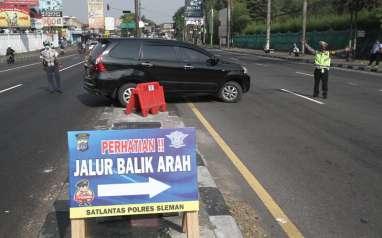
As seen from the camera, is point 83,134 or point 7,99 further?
point 7,99

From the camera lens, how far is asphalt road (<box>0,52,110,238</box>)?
17.0 feet

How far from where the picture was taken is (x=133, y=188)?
411cm

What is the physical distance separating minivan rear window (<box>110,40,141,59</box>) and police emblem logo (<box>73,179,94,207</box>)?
877cm

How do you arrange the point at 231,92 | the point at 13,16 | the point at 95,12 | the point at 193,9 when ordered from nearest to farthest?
1. the point at 231,92
2. the point at 13,16
3. the point at 193,9
4. the point at 95,12

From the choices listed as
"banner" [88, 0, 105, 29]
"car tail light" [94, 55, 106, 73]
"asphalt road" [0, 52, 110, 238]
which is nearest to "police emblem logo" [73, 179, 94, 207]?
"asphalt road" [0, 52, 110, 238]

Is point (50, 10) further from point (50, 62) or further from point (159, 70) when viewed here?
point (159, 70)

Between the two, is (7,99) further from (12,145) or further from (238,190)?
(238,190)

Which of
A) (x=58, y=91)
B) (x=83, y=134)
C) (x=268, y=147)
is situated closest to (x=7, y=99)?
(x=58, y=91)

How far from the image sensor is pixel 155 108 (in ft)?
36.5

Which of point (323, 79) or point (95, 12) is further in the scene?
point (95, 12)

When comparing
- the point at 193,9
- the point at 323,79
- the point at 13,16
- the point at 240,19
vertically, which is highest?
the point at 193,9

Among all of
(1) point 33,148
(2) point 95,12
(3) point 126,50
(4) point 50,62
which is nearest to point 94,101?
(3) point 126,50

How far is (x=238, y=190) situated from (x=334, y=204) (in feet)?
3.60

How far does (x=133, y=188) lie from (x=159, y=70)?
897 centimetres
